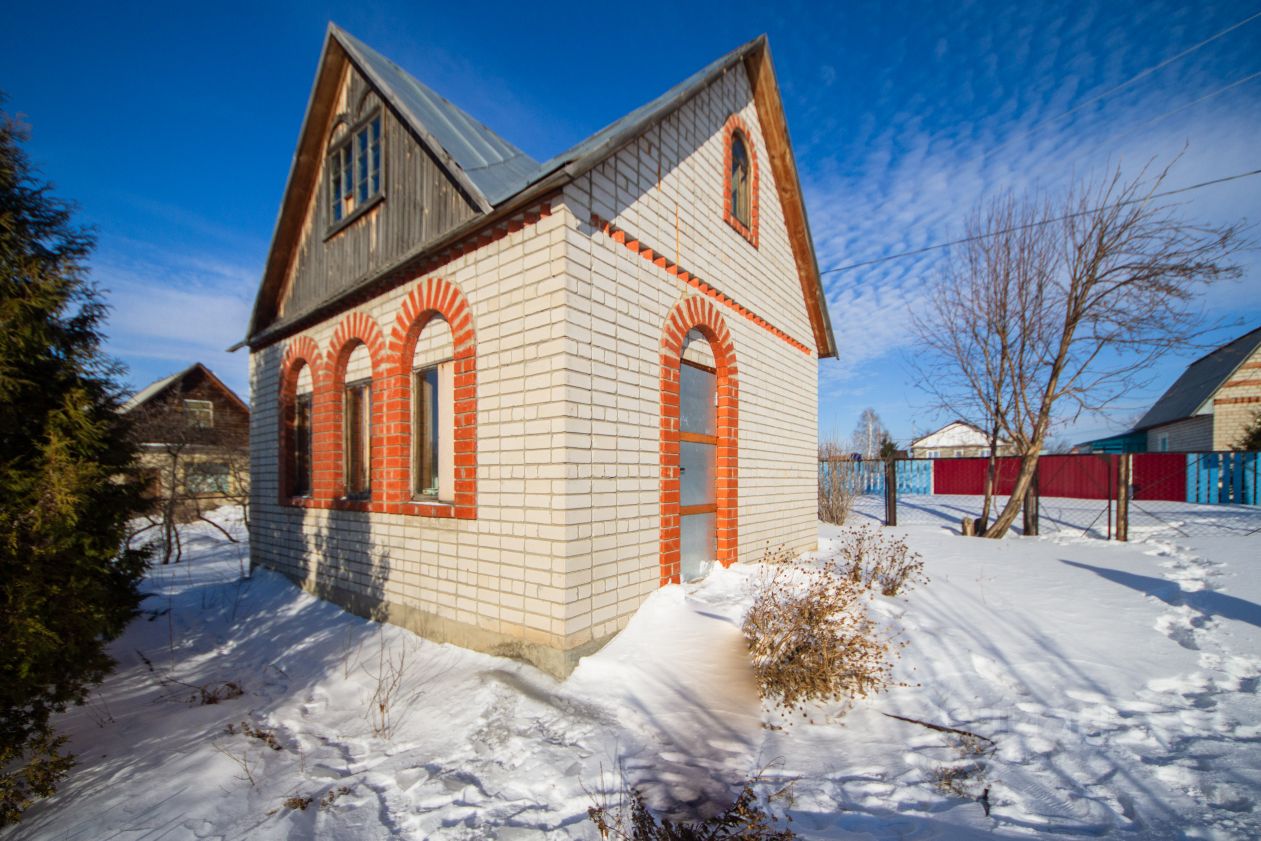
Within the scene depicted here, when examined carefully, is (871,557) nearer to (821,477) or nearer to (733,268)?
(733,268)

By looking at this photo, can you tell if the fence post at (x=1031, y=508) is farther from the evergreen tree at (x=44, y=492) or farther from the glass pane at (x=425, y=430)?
the evergreen tree at (x=44, y=492)

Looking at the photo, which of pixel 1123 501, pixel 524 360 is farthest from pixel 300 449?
pixel 1123 501

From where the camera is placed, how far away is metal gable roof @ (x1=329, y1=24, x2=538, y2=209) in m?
4.92

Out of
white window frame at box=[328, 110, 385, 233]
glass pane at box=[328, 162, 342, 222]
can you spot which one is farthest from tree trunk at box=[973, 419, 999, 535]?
glass pane at box=[328, 162, 342, 222]

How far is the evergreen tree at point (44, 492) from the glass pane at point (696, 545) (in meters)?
4.68

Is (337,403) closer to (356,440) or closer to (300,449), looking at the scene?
(356,440)

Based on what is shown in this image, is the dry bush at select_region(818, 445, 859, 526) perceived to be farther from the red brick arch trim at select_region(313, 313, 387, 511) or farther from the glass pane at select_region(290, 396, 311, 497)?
the glass pane at select_region(290, 396, 311, 497)

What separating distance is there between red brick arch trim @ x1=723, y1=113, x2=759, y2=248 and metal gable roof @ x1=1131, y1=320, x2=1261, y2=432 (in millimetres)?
23214

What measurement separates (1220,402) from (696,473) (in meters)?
27.2

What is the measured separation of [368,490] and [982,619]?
7.22 m

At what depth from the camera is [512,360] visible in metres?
4.60

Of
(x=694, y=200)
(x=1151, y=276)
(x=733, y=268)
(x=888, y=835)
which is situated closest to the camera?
(x=888, y=835)

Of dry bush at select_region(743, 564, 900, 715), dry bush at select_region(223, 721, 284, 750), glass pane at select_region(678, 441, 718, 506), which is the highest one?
glass pane at select_region(678, 441, 718, 506)

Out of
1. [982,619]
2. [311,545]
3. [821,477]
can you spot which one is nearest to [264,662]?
[311,545]
